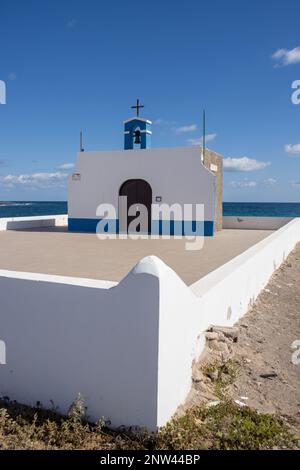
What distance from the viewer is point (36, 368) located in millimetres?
4027

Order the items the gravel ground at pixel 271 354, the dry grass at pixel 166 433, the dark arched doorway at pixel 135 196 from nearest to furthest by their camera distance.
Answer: the dry grass at pixel 166 433
the gravel ground at pixel 271 354
the dark arched doorway at pixel 135 196

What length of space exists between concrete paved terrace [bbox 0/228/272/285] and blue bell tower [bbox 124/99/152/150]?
5.49 meters

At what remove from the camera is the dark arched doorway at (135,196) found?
1535cm

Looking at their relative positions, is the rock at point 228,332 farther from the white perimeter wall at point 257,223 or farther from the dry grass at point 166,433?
the white perimeter wall at point 257,223

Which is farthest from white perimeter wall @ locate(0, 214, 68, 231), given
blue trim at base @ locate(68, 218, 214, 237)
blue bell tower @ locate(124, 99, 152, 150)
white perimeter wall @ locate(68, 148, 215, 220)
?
blue bell tower @ locate(124, 99, 152, 150)

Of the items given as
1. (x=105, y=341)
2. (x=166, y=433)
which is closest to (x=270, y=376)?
(x=166, y=433)

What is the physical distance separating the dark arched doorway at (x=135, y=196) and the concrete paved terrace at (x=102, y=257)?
3.59 meters

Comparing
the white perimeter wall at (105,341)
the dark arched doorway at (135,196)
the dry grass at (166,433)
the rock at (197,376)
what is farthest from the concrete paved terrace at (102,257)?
the dark arched doorway at (135,196)

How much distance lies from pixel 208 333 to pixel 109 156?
12007 millimetres

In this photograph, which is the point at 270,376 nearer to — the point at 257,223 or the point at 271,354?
the point at 271,354

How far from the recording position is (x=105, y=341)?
11.8 feet

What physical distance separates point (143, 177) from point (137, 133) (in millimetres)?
2030

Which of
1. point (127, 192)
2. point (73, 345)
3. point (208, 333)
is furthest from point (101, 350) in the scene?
point (127, 192)

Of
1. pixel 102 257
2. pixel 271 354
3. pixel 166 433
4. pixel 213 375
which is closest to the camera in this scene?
pixel 166 433
